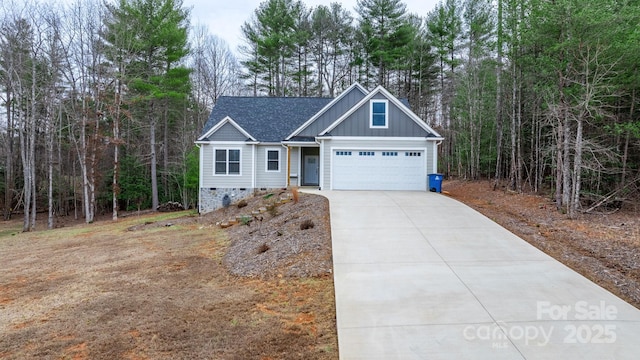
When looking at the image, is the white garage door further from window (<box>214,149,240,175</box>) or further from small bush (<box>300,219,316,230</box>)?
small bush (<box>300,219,316,230</box>)

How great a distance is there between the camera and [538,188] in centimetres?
1677

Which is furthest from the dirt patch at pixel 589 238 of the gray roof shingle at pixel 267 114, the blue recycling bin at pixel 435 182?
the gray roof shingle at pixel 267 114

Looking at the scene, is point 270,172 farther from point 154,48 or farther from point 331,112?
point 154,48

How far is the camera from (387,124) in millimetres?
15688

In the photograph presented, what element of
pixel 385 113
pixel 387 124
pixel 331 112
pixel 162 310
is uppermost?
pixel 331 112

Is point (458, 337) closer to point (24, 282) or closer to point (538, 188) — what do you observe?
point (24, 282)

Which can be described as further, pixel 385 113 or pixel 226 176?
pixel 226 176

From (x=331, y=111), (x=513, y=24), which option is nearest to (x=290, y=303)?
(x=331, y=111)

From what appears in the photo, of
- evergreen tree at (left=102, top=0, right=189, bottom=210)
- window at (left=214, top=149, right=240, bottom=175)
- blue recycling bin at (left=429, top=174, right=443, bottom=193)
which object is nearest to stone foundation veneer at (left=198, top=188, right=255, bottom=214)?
window at (left=214, top=149, right=240, bottom=175)

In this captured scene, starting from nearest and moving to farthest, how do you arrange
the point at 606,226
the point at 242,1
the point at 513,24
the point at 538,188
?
the point at 606,226, the point at 513,24, the point at 538,188, the point at 242,1

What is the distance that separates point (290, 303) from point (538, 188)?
15.7 m

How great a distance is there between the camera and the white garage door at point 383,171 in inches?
616

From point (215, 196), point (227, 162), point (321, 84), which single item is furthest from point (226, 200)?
point (321, 84)

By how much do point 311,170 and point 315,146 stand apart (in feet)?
5.55
